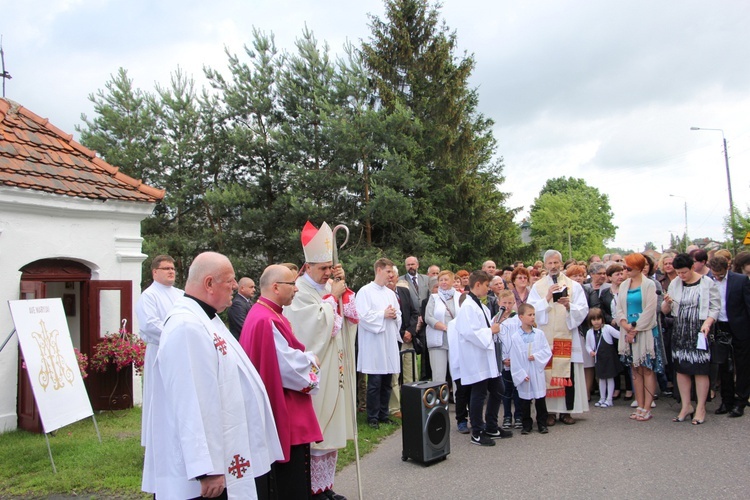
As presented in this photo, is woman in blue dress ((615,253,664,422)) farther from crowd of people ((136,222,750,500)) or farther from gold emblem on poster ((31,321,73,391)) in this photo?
gold emblem on poster ((31,321,73,391))

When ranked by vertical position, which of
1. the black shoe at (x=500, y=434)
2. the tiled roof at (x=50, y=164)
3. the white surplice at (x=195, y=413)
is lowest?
the black shoe at (x=500, y=434)

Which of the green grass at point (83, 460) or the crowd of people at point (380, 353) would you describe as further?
the green grass at point (83, 460)

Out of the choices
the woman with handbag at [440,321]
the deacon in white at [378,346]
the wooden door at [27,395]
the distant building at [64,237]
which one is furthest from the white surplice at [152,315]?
the woman with handbag at [440,321]

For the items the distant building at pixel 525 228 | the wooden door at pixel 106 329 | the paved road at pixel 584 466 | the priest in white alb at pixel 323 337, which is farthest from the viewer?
the distant building at pixel 525 228

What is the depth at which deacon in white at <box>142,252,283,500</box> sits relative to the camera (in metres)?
2.79

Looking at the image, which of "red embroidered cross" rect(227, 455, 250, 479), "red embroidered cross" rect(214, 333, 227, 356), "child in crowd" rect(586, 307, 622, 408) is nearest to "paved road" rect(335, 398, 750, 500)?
"child in crowd" rect(586, 307, 622, 408)

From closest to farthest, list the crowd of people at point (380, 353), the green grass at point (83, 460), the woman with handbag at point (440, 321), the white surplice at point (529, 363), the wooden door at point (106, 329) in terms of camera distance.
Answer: the crowd of people at point (380, 353) < the green grass at point (83, 460) < the white surplice at point (529, 363) < the woman with handbag at point (440, 321) < the wooden door at point (106, 329)

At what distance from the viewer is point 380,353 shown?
7.57 meters

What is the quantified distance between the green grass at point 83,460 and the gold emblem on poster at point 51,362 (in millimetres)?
843

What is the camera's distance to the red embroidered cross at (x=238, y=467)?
297 centimetres

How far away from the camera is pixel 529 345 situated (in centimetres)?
699

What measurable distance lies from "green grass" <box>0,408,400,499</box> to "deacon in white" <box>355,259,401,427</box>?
0.33 m

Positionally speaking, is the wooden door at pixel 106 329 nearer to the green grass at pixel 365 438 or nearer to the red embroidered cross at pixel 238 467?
the green grass at pixel 365 438

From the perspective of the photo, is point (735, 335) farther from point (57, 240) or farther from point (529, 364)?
point (57, 240)
